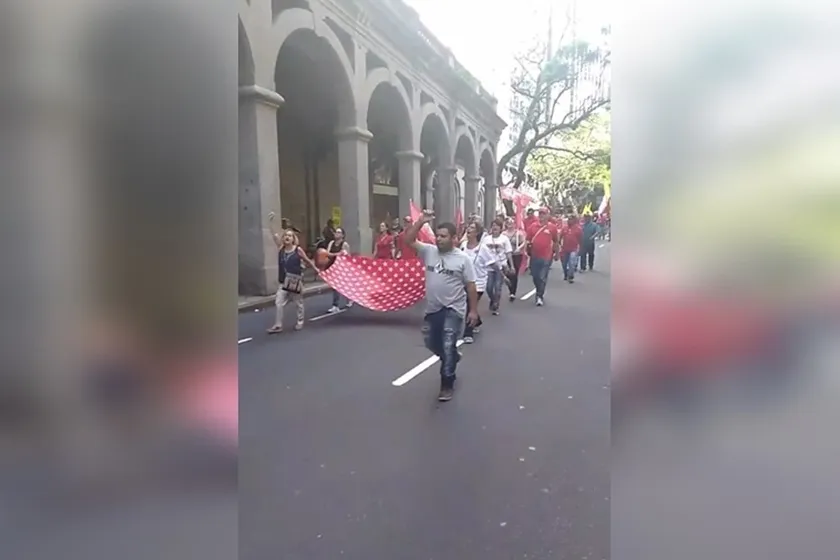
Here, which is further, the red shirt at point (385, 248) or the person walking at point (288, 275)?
the red shirt at point (385, 248)

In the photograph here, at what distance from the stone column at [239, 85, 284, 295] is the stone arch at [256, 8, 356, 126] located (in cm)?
39

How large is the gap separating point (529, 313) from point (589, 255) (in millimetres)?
3684

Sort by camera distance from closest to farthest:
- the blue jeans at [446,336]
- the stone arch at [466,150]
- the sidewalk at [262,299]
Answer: the blue jeans at [446,336] < the sidewalk at [262,299] < the stone arch at [466,150]

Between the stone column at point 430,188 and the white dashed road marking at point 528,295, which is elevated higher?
the stone column at point 430,188

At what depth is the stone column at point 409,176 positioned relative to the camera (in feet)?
50.8

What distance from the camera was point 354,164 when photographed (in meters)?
13.3

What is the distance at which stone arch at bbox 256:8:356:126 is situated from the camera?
10.1 meters

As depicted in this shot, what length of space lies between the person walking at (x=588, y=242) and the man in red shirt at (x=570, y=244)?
151 millimetres

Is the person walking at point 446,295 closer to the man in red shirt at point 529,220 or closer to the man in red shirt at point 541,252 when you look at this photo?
the man in red shirt at point 541,252

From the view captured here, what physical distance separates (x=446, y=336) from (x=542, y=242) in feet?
17.9

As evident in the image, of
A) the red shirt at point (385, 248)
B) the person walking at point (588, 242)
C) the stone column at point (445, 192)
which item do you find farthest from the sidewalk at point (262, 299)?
the stone column at point (445, 192)

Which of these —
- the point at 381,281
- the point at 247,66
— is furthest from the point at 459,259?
the point at 247,66
